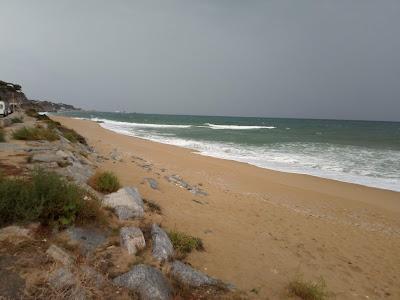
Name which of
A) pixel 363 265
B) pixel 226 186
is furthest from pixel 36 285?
pixel 226 186

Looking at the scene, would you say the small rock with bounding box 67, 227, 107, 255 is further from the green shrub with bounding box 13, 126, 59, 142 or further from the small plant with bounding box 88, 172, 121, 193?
the green shrub with bounding box 13, 126, 59, 142

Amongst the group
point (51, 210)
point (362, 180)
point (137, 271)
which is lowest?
point (362, 180)

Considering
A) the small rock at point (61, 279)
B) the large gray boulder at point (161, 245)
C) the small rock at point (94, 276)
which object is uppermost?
the small rock at point (61, 279)

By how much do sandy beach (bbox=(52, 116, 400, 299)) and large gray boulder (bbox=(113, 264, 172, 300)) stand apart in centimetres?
109

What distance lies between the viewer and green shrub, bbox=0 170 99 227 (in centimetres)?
425

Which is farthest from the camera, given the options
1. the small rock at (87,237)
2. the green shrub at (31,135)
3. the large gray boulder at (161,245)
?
the green shrub at (31,135)

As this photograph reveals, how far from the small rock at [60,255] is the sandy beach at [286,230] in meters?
1.98

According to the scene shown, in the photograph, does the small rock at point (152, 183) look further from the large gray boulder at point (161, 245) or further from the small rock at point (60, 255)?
the small rock at point (60, 255)

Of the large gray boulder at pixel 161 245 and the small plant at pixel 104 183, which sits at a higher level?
the small plant at pixel 104 183

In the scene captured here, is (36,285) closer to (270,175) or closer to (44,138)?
(44,138)

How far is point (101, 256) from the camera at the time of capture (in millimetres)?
4145

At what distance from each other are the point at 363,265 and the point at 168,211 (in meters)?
4.50

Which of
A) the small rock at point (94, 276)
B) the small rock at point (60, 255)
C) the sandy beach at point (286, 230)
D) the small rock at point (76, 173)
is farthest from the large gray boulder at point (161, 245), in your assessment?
the small rock at point (76, 173)

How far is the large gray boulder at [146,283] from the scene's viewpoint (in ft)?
11.7
